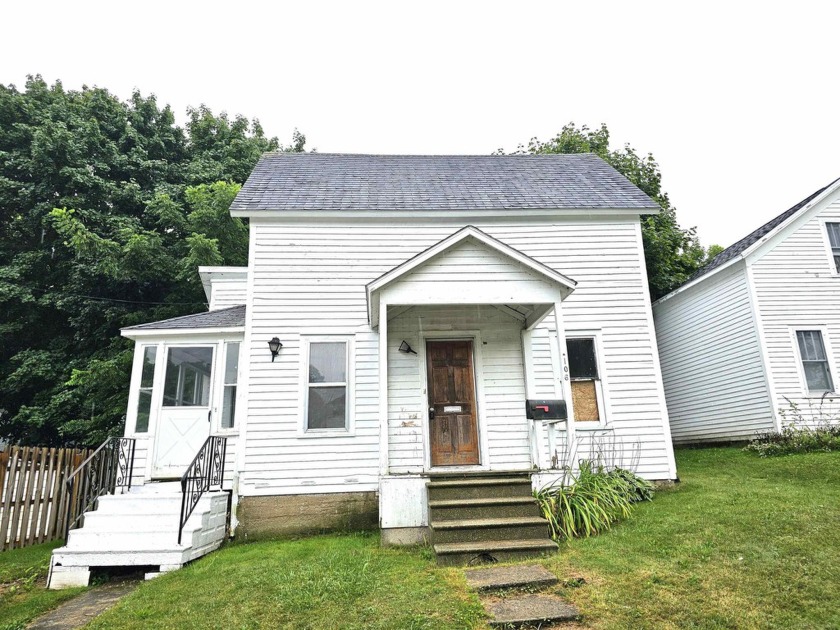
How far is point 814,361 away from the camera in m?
10.7

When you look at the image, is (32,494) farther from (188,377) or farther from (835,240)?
(835,240)

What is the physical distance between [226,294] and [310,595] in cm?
856

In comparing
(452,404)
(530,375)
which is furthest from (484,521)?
(530,375)

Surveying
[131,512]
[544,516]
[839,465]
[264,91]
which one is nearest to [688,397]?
[839,465]

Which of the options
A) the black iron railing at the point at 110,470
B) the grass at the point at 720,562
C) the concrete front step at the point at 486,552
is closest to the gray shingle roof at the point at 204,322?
the black iron railing at the point at 110,470

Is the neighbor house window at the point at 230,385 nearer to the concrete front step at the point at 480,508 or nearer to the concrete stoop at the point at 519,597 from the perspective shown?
the concrete front step at the point at 480,508

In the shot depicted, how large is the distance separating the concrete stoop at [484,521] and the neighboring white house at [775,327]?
25.5 feet

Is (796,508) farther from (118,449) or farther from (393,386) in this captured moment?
(118,449)

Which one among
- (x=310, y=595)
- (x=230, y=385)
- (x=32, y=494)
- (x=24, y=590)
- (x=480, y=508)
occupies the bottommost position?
(x=24, y=590)

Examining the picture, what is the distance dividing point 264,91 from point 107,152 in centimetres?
768

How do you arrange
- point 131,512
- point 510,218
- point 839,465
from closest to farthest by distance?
point 131,512
point 839,465
point 510,218

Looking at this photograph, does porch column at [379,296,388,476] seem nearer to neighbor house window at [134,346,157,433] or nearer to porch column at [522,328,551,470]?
porch column at [522,328,551,470]

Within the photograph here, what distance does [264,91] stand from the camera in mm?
22656

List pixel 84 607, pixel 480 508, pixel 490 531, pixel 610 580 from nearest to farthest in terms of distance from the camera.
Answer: pixel 610 580 → pixel 84 607 → pixel 490 531 → pixel 480 508
